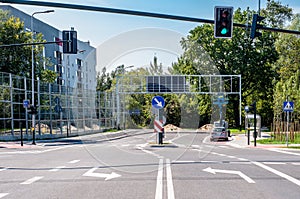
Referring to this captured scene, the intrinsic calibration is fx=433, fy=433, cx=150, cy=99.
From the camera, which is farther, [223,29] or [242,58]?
[242,58]

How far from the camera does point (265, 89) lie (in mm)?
66438

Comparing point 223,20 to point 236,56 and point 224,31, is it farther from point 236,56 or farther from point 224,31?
point 236,56

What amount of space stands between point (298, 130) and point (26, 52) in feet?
102

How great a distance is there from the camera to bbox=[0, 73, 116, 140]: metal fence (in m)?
37.1

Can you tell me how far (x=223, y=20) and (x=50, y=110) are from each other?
30.0 metres

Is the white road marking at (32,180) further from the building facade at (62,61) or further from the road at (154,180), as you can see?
the building facade at (62,61)

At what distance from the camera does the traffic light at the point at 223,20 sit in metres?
16.7

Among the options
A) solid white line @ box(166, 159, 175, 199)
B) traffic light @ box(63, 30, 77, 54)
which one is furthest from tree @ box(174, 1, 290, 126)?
solid white line @ box(166, 159, 175, 199)

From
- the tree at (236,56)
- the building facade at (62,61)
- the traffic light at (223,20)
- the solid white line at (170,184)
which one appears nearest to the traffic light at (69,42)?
the traffic light at (223,20)

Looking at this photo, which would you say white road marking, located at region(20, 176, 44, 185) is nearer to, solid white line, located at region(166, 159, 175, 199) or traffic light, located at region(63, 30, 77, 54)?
solid white line, located at region(166, 159, 175, 199)

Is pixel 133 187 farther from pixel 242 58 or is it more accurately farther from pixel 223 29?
pixel 242 58

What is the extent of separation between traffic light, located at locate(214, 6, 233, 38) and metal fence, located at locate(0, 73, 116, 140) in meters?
19.3

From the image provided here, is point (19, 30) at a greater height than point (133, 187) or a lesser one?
greater

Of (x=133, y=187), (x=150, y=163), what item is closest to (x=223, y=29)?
(x=150, y=163)
